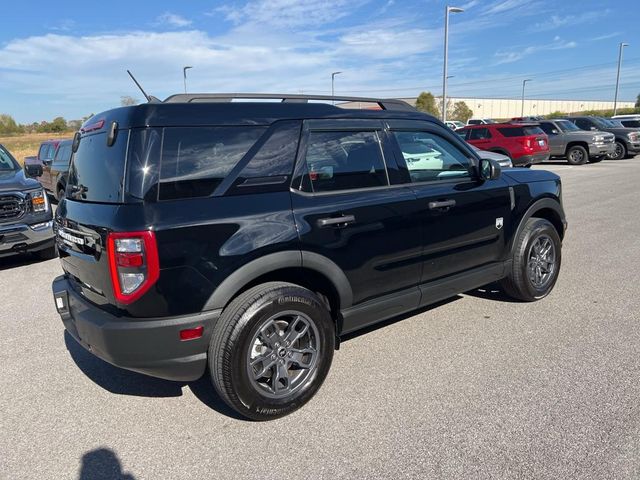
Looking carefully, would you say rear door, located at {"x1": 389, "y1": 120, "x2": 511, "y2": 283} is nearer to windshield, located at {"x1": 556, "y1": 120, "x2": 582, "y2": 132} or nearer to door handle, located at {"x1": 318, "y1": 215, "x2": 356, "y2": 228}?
door handle, located at {"x1": 318, "y1": 215, "x2": 356, "y2": 228}

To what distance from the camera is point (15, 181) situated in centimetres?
659

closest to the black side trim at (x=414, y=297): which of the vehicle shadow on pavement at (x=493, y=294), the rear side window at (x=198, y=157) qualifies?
the vehicle shadow on pavement at (x=493, y=294)

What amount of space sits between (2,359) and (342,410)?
2793 mm

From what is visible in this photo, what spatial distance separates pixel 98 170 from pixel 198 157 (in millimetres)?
674

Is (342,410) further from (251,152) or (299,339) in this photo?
(251,152)

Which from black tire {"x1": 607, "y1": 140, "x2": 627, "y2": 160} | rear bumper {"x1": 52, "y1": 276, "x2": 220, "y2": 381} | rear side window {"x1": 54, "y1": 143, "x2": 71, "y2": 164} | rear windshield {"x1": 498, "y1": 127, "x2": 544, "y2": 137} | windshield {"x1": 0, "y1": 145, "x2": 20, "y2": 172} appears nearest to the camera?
rear bumper {"x1": 52, "y1": 276, "x2": 220, "y2": 381}

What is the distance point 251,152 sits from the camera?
2930mm

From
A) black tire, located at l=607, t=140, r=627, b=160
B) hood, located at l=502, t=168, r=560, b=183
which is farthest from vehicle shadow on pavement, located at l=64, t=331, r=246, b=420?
black tire, located at l=607, t=140, r=627, b=160

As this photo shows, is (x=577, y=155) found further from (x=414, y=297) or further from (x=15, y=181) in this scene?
(x=15, y=181)

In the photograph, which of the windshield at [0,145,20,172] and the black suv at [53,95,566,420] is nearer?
the black suv at [53,95,566,420]

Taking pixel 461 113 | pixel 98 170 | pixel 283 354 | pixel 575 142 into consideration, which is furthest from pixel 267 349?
pixel 461 113

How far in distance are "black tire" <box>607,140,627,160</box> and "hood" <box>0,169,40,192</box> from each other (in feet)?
73.3

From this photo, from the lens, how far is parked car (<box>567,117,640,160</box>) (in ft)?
68.2

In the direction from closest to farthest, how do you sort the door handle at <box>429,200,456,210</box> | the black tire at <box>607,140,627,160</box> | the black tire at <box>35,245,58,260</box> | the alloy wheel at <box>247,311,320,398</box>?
the alloy wheel at <box>247,311,320,398</box>
the door handle at <box>429,200,456,210</box>
the black tire at <box>35,245,58,260</box>
the black tire at <box>607,140,627,160</box>
